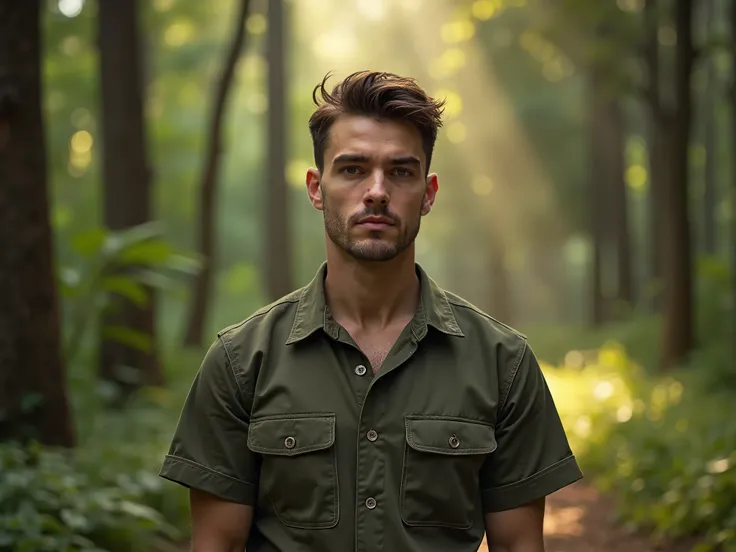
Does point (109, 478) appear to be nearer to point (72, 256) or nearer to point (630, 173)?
point (72, 256)

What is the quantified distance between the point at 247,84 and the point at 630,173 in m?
15.9

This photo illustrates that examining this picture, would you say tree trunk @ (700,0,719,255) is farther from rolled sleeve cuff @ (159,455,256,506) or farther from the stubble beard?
rolled sleeve cuff @ (159,455,256,506)

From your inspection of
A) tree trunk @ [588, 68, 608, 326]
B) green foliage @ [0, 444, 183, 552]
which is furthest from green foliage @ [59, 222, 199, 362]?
tree trunk @ [588, 68, 608, 326]

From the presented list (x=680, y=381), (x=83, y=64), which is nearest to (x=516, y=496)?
(x=680, y=381)

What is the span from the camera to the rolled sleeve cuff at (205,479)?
3221 mm

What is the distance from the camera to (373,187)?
325cm

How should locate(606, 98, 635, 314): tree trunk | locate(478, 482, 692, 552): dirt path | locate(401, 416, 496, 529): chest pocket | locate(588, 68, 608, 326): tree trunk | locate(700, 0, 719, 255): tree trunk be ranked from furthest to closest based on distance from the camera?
locate(700, 0, 719, 255): tree trunk
locate(588, 68, 608, 326): tree trunk
locate(606, 98, 635, 314): tree trunk
locate(478, 482, 692, 552): dirt path
locate(401, 416, 496, 529): chest pocket

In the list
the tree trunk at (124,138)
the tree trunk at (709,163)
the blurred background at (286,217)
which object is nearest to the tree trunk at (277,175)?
the blurred background at (286,217)

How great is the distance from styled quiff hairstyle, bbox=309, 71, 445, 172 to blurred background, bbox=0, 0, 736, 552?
44.4 inches

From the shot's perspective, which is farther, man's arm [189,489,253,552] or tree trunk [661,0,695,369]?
tree trunk [661,0,695,369]

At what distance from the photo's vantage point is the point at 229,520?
3.25 meters

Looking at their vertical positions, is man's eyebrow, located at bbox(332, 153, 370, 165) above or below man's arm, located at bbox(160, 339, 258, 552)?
above

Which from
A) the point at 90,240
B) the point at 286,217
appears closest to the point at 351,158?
the point at 90,240

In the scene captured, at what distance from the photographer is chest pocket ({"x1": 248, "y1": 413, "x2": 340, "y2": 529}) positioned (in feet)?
10.4
